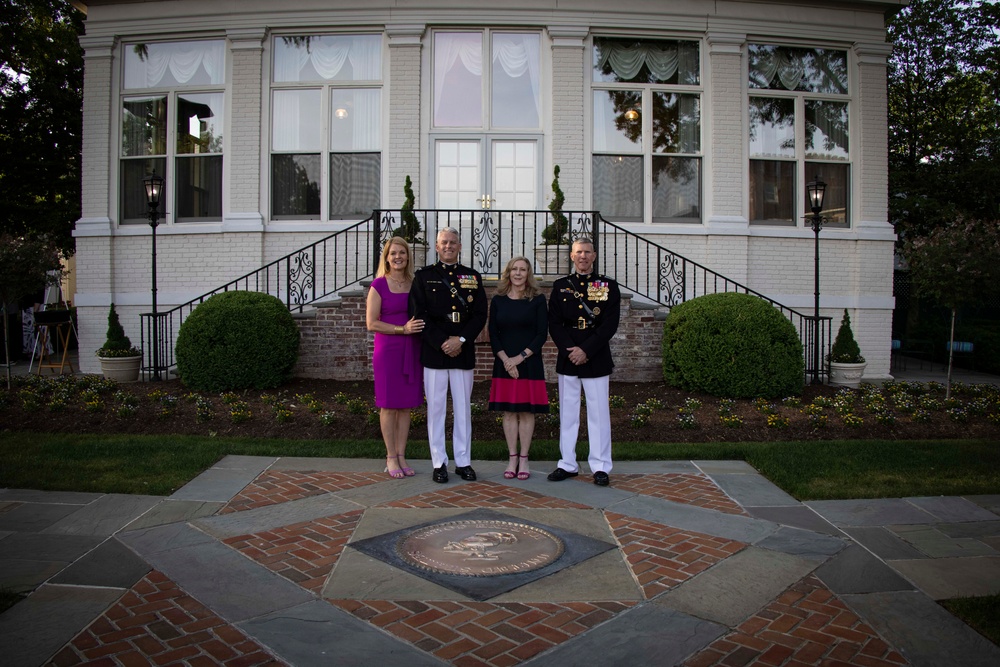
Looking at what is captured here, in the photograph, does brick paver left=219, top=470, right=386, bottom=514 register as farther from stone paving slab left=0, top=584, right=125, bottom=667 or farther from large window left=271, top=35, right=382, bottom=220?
large window left=271, top=35, right=382, bottom=220

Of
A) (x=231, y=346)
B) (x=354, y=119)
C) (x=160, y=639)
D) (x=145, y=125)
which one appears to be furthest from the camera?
(x=145, y=125)

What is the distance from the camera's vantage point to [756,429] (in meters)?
7.33

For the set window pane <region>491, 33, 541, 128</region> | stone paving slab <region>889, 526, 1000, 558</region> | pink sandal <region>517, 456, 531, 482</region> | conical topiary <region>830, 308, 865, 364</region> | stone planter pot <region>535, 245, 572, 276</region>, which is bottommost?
stone paving slab <region>889, 526, 1000, 558</region>

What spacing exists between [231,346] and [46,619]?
5.79 meters

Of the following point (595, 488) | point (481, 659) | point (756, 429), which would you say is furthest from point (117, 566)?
point (756, 429)

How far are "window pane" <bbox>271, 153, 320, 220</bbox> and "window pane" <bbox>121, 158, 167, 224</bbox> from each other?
201cm

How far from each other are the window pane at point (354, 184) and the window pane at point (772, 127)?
6433 millimetres

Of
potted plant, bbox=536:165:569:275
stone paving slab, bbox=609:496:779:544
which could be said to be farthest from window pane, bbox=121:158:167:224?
stone paving slab, bbox=609:496:779:544

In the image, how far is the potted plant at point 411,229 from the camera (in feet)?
33.4

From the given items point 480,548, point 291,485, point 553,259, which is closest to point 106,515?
point 291,485

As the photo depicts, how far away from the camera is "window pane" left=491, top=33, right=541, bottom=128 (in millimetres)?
11742

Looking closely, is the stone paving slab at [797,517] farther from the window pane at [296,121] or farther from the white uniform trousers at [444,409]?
the window pane at [296,121]

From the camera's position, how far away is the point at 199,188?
1197cm

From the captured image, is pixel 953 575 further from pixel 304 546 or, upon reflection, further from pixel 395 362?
pixel 395 362
